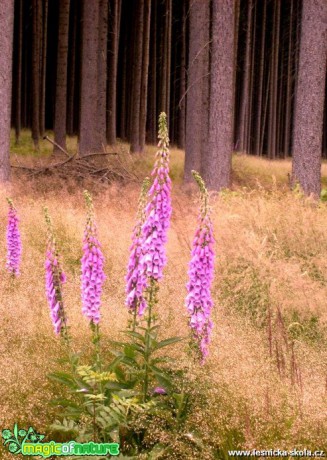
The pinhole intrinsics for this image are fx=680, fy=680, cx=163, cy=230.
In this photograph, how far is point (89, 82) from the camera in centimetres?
1659

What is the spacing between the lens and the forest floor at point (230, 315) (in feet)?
11.9

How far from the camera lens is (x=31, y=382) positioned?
434 cm

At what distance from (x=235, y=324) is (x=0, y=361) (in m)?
2.21

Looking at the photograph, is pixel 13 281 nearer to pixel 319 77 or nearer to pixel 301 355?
pixel 301 355

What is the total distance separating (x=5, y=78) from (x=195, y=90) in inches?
187

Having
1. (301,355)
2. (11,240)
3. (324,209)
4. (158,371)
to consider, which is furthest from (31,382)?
(324,209)

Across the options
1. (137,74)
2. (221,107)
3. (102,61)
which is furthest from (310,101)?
(137,74)

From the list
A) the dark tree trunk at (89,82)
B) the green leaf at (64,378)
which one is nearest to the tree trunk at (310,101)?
the dark tree trunk at (89,82)

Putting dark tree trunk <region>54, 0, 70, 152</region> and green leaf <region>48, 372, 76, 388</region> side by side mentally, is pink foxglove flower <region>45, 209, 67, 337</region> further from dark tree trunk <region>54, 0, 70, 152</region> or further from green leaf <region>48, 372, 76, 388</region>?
dark tree trunk <region>54, 0, 70, 152</region>

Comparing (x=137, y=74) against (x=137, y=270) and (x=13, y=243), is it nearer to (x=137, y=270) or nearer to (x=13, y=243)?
(x=13, y=243)

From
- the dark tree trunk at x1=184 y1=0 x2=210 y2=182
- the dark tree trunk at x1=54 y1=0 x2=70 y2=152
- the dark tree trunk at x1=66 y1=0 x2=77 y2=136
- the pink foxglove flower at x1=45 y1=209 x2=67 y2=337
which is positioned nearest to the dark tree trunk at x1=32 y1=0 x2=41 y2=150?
the dark tree trunk at x1=54 y1=0 x2=70 y2=152

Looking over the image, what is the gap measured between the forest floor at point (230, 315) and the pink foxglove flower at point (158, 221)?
23.2 inches

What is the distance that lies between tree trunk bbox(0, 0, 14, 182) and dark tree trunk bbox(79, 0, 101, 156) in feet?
11.4

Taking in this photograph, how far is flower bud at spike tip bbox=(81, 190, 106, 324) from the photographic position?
3.71 m
